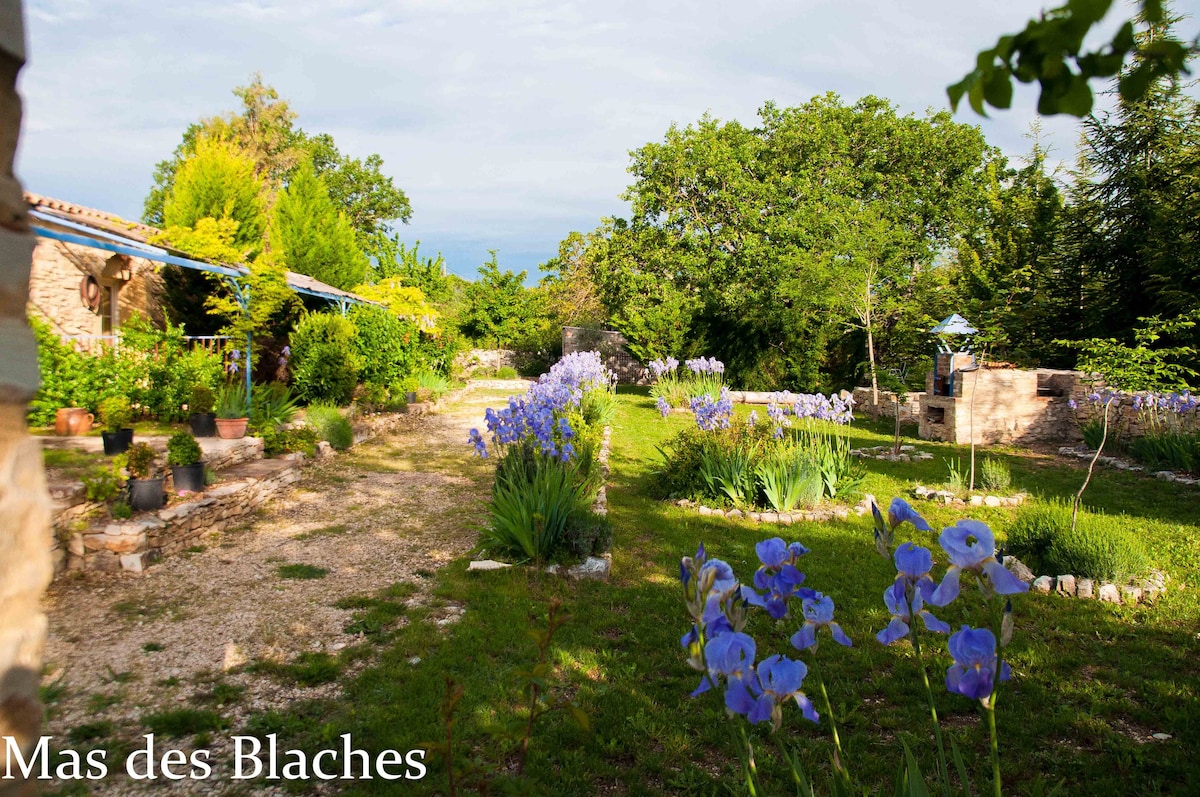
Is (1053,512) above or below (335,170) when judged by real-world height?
below

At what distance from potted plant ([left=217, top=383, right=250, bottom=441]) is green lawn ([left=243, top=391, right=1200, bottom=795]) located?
4660 mm

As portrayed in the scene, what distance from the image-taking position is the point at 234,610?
14.6ft

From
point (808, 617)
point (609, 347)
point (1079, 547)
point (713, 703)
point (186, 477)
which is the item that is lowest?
point (713, 703)

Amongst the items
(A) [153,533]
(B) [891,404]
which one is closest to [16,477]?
(A) [153,533]

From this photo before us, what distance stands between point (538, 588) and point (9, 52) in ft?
14.5

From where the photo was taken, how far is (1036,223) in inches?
627

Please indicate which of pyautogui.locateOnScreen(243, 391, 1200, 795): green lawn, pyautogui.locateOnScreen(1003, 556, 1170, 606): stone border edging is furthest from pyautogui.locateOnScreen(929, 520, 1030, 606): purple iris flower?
pyautogui.locateOnScreen(1003, 556, 1170, 606): stone border edging

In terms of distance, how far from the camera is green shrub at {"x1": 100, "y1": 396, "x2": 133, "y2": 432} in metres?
6.96

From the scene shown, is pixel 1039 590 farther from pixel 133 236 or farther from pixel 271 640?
pixel 133 236

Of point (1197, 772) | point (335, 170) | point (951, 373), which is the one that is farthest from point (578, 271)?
point (1197, 772)

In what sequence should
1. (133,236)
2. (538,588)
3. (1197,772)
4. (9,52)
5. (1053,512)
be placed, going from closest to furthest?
1. (9,52)
2. (1197,772)
3. (538,588)
4. (1053,512)
5. (133,236)

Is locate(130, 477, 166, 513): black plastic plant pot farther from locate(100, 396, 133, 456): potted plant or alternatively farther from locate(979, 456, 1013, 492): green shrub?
locate(979, 456, 1013, 492): green shrub

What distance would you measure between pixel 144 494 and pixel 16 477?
5834 mm

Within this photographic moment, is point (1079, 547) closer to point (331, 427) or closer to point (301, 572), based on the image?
point (301, 572)
